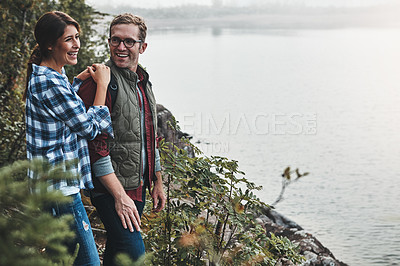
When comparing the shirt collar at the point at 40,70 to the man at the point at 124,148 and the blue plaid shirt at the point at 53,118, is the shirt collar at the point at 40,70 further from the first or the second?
the man at the point at 124,148

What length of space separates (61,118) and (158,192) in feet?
2.94

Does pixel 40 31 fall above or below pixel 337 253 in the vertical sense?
above

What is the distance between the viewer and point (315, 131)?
16312 millimetres

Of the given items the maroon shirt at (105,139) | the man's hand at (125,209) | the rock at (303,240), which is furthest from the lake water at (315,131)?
the maroon shirt at (105,139)

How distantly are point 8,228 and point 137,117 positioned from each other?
1468mm

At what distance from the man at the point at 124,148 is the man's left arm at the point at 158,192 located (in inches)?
6.0

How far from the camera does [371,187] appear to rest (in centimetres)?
1116

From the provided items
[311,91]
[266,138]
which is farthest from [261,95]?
[266,138]

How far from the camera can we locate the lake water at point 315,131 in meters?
9.40

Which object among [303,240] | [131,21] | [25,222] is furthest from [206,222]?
[303,240]

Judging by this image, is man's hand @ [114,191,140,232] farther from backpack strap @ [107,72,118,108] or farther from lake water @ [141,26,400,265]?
lake water @ [141,26,400,265]

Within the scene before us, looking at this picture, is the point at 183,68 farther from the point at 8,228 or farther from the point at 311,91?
the point at 8,228

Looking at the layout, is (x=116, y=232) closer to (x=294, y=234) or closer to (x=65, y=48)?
(x=65, y=48)

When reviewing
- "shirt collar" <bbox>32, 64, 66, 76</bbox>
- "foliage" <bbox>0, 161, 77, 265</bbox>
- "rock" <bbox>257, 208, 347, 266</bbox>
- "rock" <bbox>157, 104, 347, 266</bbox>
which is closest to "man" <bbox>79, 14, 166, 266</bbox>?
"shirt collar" <bbox>32, 64, 66, 76</bbox>
